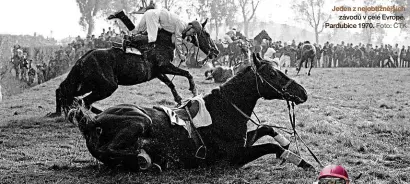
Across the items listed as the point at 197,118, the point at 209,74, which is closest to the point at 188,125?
the point at 197,118

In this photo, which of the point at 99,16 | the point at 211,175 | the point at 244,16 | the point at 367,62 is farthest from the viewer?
the point at 244,16

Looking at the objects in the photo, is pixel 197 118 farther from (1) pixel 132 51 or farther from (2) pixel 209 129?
(1) pixel 132 51

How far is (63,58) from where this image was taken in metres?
29.1

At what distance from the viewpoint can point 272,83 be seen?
7098 mm

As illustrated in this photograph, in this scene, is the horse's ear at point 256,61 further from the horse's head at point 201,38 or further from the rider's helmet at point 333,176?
the horse's head at point 201,38

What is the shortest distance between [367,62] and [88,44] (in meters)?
20.3

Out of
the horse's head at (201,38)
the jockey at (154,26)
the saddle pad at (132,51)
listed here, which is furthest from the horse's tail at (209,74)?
the saddle pad at (132,51)

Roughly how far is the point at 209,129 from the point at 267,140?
115 inches

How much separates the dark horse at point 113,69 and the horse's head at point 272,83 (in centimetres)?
391

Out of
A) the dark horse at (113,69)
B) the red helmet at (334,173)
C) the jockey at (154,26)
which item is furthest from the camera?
the jockey at (154,26)

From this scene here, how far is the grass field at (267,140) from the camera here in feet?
22.4

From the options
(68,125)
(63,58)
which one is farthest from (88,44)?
(68,125)

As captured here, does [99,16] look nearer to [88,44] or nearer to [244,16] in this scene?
[244,16]

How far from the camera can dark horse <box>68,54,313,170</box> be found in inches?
261
